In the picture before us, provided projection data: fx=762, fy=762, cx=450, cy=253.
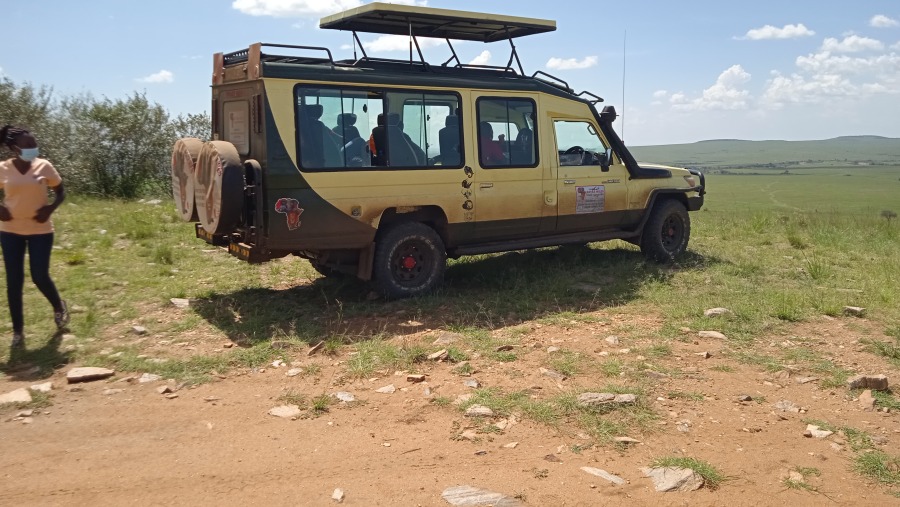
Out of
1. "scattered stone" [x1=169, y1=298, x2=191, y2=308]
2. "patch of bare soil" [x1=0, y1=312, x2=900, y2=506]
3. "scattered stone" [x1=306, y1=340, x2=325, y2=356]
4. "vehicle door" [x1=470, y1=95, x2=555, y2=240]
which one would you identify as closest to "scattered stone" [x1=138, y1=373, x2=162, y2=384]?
"patch of bare soil" [x1=0, y1=312, x2=900, y2=506]

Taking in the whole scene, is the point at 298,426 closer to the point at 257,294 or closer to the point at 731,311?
the point at 257,294

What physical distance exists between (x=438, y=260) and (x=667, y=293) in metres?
2.32

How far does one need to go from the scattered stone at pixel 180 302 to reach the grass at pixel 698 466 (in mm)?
4807

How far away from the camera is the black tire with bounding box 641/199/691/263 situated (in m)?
9.39

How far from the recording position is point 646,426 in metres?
4.41

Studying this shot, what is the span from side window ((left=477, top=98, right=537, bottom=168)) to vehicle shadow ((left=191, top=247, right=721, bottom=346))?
4.23ft

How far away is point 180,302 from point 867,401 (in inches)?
226

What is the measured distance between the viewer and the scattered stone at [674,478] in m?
3.73

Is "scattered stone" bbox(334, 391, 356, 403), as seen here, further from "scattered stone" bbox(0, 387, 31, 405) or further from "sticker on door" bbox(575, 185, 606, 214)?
"sticker on door" bbox(575, 185, 606, 214)

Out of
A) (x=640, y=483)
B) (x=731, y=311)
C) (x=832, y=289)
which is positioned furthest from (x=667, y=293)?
(x=640, y=483)

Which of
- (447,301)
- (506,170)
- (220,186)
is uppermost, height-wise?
(506,170)

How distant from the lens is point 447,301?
7.37 meters

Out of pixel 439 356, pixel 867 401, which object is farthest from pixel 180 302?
pixel 867 401

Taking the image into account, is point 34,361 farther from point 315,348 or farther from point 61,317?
point 315,348
